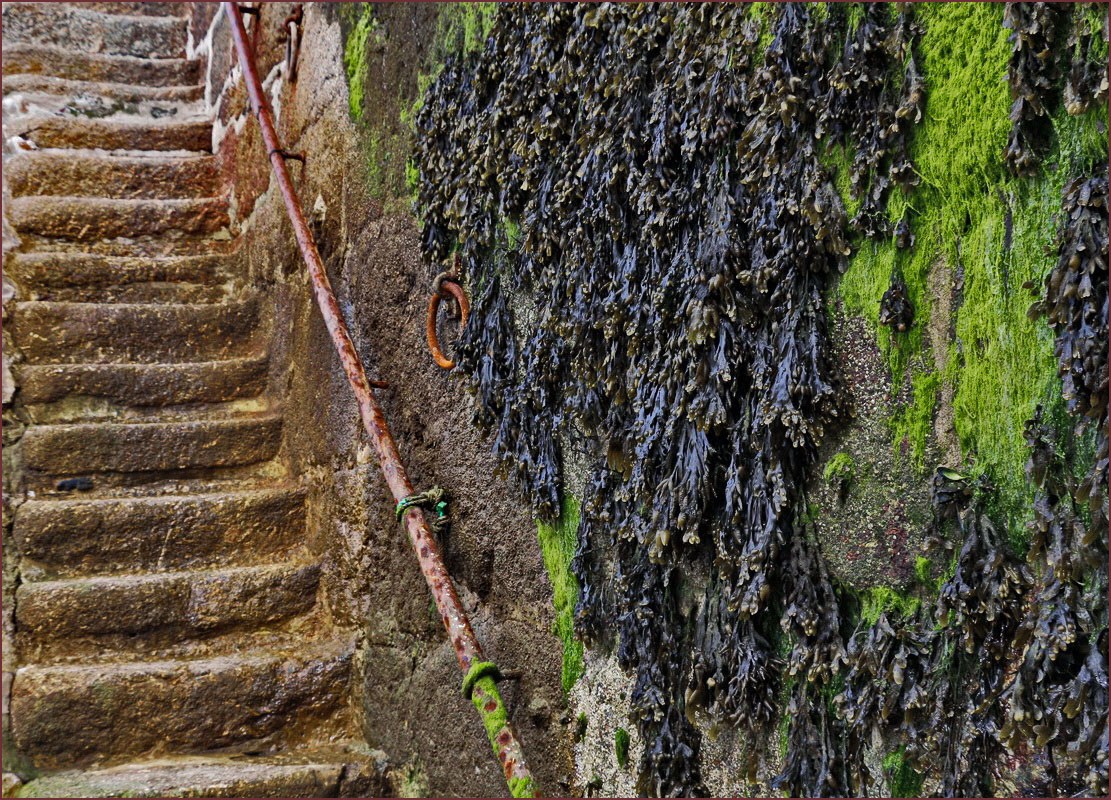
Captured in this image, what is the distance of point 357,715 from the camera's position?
7.26ft

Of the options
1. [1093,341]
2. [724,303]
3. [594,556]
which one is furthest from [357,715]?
[1093,341]

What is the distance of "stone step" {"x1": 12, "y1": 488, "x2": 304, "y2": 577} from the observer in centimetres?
232

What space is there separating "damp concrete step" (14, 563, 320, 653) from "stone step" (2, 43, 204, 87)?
9.50ft

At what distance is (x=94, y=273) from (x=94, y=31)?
7.41ft

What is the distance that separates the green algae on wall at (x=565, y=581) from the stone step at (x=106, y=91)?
11.0 feet

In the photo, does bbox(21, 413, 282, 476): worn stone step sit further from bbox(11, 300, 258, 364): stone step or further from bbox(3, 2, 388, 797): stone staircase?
bbox(11, 300, 258, 364): stone step

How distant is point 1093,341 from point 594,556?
→ 34.5 inches

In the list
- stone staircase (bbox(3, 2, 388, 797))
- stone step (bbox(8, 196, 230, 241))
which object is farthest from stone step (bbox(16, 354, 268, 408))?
stone step (bbox(8, 196, 230, 241))

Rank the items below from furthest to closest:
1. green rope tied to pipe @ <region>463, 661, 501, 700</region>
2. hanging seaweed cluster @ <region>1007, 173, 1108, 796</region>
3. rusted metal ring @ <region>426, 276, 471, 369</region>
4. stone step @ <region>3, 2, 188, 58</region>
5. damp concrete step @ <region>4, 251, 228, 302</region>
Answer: stone step @ <region>3, 2, 188, 58</region>
damp concrete step @ <region>4, 251, 228, 302</region>
rusted metal ring @ <region>426, 276, 471, 369</region>
green rope tied to pipe @ <region>463, 661, 501, 700</region>
hanging seaweed cluster @ <region>1007, 173, 1108, 796</region>

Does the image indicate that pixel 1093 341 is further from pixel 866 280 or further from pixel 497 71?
pixel 497 71

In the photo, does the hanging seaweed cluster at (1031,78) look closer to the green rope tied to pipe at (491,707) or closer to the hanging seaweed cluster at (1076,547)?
the hanging seaweed cluster at (1076,547)

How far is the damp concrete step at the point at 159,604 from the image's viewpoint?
2.17 meters

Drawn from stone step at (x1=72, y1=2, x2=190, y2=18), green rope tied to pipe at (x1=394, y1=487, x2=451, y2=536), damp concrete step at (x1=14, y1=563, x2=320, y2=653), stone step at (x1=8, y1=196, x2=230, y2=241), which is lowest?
damp concrete step at (x1=14, y1=563, x2=320, y2=653)

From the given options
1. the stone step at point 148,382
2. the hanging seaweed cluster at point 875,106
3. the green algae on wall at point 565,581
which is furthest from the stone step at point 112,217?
the hanging seaweed cluster at point 875,106
